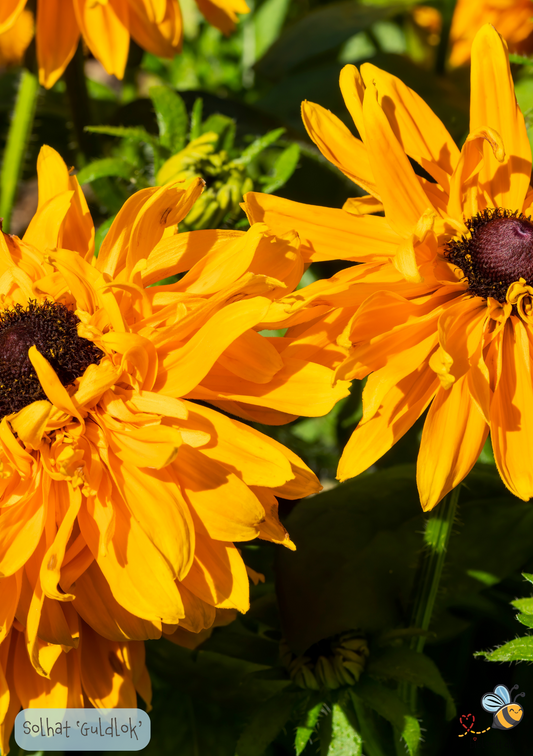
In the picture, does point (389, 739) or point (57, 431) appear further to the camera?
point (389, 739)

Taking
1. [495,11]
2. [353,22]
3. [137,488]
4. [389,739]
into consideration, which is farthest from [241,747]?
[495,11]

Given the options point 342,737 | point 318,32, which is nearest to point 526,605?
point 342,737

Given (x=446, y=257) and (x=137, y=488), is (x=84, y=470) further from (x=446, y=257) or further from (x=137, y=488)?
(x=446, y=257)

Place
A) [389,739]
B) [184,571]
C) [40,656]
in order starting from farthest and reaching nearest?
[389,739] → [40,656] → [184,571]

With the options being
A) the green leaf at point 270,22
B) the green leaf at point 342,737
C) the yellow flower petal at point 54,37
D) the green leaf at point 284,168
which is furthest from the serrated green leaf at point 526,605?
the green leaf at point 270,22

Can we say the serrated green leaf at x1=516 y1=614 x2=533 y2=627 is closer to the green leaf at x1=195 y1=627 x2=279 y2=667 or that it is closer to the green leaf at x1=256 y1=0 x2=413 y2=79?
the green leaf at x1=195 y1=627 x2=279 y2=667

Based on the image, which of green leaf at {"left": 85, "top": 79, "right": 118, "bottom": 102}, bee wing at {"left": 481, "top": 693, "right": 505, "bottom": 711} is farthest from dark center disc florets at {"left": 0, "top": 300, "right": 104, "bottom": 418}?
green leaf at {"left": 85, "top": 79, "right": 118, "bottom": 102}
